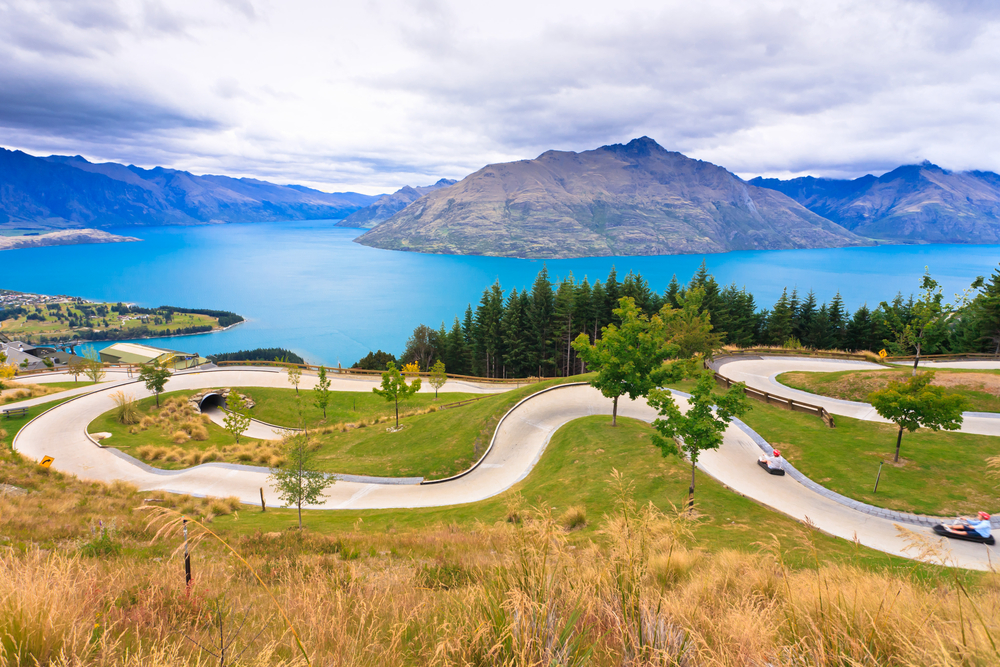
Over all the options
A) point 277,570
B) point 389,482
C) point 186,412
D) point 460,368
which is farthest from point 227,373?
point 277,570

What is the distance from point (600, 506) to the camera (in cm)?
1312

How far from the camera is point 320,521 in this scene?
1491 cm

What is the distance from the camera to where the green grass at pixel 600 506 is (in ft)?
35.5

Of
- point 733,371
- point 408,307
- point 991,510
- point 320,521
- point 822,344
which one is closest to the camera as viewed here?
point 991,510

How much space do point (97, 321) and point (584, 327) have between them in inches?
6006

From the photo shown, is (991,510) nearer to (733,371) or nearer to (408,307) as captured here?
(733,371)

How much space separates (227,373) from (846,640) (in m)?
47.6

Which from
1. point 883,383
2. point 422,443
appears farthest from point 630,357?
point 883,383

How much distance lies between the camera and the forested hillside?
150ft

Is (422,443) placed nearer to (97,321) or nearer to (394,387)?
(394,387)

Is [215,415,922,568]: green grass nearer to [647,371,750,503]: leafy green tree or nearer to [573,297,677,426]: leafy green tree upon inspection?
[647,371,750,503]: leafy green tree

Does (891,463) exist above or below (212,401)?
above

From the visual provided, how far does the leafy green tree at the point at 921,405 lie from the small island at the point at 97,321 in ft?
450

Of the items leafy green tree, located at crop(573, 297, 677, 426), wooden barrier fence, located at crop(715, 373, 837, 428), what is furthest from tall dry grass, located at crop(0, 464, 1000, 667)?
wooden barrier fence, located at crop(715, 373, 837, 428)
